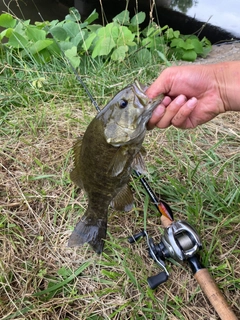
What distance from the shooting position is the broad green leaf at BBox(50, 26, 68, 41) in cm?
390

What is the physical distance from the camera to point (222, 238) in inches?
83.9

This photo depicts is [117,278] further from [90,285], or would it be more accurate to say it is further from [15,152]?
[15,152]

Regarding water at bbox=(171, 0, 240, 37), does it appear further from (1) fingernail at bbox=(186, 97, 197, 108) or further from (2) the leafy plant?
(1) fingernail at bbox=(186, 97, 197, 108)

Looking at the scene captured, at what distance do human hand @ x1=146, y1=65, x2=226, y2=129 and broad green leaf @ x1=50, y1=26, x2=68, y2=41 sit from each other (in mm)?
2445

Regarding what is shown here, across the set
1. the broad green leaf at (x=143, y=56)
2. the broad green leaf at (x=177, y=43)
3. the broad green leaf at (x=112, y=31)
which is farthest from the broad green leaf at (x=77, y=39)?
the broad green leaf at (x=177, y=43)

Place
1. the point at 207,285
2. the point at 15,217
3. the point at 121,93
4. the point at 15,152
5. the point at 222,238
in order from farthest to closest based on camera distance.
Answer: the point at 15,152 < the point at 15,217 < the point at 222,238 < the point at 207,285 < the point at 121,93

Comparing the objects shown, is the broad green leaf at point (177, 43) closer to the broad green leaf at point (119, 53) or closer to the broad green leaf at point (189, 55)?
the broad green leaf at point (189, 55)

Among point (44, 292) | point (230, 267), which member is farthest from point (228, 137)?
point (44, 292)

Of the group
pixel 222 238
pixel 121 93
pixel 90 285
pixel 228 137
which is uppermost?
pixel 121 93

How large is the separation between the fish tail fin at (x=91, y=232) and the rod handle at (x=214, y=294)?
1.90 ft

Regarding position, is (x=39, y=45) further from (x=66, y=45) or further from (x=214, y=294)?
(x=214, y=294)

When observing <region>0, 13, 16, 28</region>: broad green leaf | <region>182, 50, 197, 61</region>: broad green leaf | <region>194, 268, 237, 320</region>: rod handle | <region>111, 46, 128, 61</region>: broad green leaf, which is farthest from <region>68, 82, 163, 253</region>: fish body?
<region>182, 50, 197, 61</region>: broad green leaf

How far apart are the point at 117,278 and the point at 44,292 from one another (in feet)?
1.38

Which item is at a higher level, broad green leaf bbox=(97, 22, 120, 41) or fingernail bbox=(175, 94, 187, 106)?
fingernail bbox=(175, 94, 187, 106)
